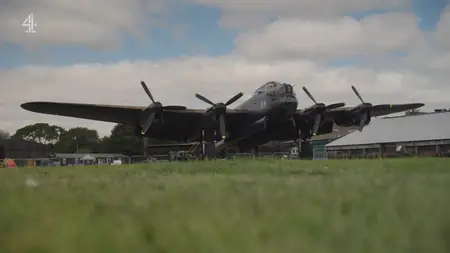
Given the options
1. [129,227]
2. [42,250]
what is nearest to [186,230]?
[129,227]

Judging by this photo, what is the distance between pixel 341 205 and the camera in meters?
3.28

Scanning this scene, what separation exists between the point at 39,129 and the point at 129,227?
4392 inches

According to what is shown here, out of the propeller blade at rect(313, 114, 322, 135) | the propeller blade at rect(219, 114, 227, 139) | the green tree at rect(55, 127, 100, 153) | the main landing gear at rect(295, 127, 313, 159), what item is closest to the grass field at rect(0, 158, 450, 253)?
the propeller blade at rect(219, 114, 227, 139)

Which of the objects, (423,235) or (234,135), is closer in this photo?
(423,235)

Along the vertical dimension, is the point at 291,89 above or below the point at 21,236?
above

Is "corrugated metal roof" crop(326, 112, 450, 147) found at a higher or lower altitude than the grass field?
higher

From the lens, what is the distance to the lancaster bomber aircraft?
34.4 m

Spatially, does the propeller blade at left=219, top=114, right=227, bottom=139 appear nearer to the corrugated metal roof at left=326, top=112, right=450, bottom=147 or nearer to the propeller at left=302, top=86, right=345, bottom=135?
the propeller at left=302, top=86, right=345, bottom=135

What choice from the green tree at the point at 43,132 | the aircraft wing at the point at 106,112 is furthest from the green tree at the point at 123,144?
the aircraft wing at the point at 106,112

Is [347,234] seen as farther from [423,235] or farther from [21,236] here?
[21,236]

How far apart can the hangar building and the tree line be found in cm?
3661

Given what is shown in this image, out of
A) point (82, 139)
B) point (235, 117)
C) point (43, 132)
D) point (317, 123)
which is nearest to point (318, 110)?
point (317, 123)

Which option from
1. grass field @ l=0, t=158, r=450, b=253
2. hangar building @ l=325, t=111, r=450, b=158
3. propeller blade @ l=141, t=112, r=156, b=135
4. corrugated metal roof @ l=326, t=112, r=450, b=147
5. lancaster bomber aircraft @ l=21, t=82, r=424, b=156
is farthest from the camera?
corrugated metal roof @ l=326, t=112, r=450, b=147

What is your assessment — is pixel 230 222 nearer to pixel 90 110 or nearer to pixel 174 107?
pixel 174 107
